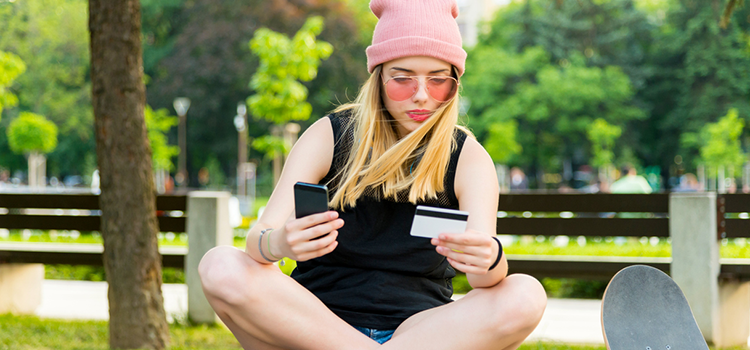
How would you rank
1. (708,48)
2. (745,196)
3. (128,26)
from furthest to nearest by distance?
(708,48), (745,196), (128,26)

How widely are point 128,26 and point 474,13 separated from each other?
53.1m

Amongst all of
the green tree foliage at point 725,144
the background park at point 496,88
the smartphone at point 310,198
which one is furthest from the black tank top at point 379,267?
the green tree foliage at point 725,144

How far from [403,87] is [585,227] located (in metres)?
3.23

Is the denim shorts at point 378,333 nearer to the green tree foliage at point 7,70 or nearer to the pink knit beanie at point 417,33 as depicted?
the pink knit beanie at point 417,33

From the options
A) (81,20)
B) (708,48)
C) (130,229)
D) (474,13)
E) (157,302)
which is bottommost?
(157,302)

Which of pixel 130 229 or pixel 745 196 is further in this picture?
pixel 745 196

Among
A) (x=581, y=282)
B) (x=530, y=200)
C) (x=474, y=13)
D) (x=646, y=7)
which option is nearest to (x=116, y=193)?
(x=530, y=200)

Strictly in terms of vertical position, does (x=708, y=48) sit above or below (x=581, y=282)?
above

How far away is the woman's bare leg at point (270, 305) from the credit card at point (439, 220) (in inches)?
16.7

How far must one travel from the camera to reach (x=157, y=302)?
158 inches

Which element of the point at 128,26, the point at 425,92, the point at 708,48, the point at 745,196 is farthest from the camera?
the point at 708,48

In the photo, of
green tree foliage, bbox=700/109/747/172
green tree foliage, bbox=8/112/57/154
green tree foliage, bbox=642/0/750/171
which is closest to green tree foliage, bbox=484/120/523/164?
green tree foliage, bbox=642/0/750/171

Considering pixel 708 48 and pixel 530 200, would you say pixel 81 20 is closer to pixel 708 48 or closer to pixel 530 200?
pixel 708 48

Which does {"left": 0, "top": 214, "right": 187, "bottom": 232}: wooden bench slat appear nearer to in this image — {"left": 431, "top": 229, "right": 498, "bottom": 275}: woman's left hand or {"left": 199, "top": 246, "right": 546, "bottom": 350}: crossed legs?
{"left": 199, "top": 246, "right": 546, "bottom": 350}: crossed legs
